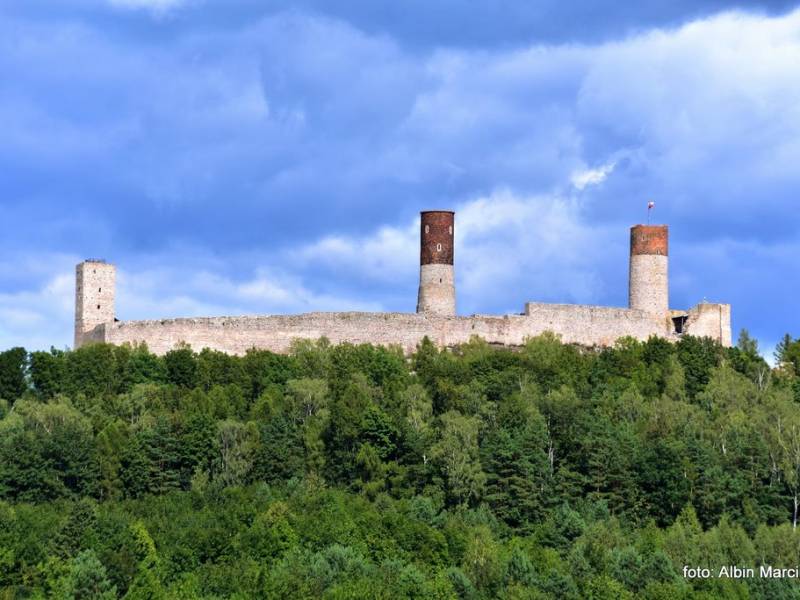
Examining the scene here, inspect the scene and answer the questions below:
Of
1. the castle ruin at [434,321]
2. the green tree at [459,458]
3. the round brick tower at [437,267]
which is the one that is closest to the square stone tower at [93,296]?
the castle ruin at [434,321]

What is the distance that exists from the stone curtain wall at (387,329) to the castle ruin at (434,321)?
32mm

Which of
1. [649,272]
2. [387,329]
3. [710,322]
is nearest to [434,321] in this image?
[387,329]

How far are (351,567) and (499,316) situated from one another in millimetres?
21504

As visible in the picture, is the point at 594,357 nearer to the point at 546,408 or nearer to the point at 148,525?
the point at 546,408

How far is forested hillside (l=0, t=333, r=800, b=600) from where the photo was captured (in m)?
55.2

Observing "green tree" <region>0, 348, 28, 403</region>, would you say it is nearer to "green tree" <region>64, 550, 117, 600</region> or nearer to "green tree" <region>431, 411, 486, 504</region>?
"green tree" <region>431, 411, 486, 504</region>

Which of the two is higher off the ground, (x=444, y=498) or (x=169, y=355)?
(x=169, y=355)

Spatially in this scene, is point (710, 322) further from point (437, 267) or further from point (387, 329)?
point (387, 329)

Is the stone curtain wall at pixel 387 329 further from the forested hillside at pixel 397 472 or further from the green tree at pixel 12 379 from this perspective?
the green tree at pixel 12 379

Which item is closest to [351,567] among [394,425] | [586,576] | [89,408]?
[586,576]

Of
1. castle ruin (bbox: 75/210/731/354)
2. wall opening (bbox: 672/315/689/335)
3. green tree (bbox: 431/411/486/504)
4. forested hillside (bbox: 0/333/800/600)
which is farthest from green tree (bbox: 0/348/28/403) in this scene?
wall opening (bbox: 672/315/689/335)

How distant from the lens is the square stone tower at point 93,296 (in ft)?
242

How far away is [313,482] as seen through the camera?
63.4 metres

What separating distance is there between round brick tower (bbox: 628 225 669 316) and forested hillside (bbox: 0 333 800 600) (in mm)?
2722
